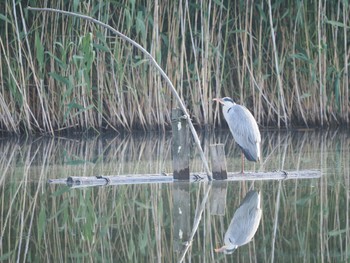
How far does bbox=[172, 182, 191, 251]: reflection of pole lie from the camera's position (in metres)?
6.97

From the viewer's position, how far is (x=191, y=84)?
14.9m

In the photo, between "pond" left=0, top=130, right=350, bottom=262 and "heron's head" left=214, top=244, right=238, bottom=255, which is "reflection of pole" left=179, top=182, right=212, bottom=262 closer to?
"pond" left=0, top=130, right=350, bottom=262

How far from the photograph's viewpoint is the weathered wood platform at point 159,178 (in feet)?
30.3

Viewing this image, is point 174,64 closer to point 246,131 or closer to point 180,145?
point 246,131

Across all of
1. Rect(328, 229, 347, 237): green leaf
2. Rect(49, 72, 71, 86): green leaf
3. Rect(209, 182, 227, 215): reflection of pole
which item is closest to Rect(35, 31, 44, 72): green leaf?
Rect(49, 72, 71, 86): green leaf

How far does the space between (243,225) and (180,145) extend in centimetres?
222

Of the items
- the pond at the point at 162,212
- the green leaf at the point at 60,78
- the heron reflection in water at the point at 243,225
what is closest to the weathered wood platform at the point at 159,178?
the pond at the point at 162,212

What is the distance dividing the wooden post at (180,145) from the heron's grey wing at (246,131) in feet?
2.56

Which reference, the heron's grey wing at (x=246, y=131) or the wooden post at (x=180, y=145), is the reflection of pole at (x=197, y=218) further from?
the heron's grey wing at (x=246, y=131)

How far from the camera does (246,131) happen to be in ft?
32.7

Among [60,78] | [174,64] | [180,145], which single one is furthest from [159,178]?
[174,64]

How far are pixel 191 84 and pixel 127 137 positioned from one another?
140 centimetres

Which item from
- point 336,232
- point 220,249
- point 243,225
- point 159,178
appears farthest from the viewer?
point 159,178

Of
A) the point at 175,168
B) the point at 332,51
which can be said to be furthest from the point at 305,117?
the point at 175,168
